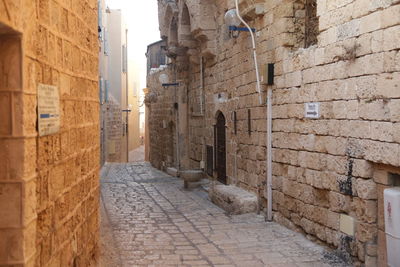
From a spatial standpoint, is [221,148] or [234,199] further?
[221,148]

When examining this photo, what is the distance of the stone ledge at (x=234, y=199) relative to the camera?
742 cm

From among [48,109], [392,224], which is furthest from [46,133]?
[392,224]

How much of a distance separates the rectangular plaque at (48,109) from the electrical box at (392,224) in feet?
9.96

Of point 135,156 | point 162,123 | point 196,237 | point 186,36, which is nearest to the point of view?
point 196,237

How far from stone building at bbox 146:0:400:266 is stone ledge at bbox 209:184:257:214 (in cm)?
14

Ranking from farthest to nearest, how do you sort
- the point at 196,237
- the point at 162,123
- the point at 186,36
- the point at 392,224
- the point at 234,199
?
the point at 162,123 → the point at 186,36 → the point at 234,199 → the point at 196,237 → the point at 392,224

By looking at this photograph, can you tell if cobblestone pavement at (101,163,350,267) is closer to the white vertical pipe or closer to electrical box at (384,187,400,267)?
the white vertical pipe

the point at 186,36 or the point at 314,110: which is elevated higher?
the point at 186,36

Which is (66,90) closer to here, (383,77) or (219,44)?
(383,77)

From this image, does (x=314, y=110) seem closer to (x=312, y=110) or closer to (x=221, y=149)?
(x=312, y=110)

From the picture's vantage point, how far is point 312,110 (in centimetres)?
560

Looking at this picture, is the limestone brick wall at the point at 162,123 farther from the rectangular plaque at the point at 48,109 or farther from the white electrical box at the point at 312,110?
the rectangular plaque at the point at 48,109

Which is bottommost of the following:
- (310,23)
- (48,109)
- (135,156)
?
(135,156)

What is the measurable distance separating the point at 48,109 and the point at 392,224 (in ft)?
10.6
